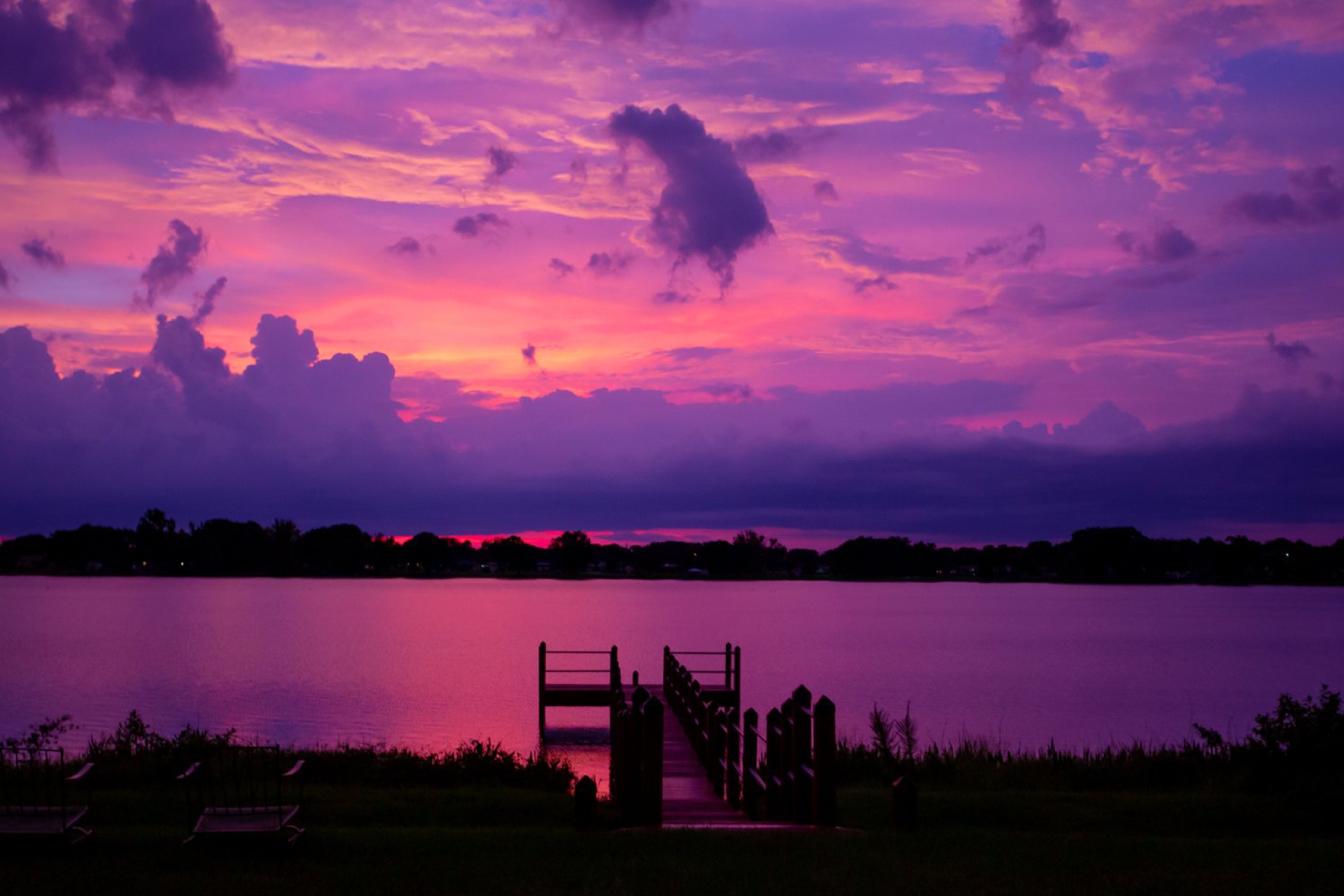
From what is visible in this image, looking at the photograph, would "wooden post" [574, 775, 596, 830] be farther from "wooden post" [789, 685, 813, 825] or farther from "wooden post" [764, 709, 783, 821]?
"wooden post" [764, 709, 783, 821]

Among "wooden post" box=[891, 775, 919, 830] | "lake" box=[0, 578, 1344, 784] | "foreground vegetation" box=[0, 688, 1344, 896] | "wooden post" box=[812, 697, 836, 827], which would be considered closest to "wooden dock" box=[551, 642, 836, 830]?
"wooden post" box=[812, 697, 836, 827]

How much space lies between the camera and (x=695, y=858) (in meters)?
11.5

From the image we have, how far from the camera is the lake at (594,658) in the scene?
139ft

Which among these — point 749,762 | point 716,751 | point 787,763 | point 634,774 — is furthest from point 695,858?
point 716,751

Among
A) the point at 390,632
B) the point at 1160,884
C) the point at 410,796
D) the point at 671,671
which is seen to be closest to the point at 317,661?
the point at 390,632

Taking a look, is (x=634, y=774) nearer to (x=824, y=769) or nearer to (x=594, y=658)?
(x=824, y=769)

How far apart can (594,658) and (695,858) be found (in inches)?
→ 2343

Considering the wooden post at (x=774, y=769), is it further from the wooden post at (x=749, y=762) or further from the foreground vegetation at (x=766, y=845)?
the foreground vegetation at (x=766, y=845)

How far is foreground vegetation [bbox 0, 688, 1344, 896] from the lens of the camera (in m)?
10.6

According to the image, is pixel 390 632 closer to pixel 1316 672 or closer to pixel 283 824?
pixel 1316 672

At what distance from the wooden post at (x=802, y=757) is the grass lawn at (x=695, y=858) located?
101 centimetres

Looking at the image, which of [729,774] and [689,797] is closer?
[729,774]

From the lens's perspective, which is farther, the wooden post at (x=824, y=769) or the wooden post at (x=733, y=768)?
the wooden post at (x=733, y=768)

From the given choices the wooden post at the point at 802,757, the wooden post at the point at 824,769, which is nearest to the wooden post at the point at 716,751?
the wooden post at the point at 802,757
